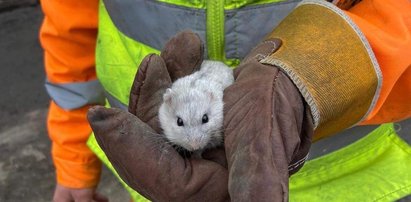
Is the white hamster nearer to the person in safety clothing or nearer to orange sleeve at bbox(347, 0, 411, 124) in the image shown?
the person in safety clothing

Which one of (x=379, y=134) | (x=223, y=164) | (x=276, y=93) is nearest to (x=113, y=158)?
(x=223, y=164)

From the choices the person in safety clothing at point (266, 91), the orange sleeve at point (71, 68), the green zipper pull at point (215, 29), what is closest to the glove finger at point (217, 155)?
the person in safety clothing at point (266, 91)

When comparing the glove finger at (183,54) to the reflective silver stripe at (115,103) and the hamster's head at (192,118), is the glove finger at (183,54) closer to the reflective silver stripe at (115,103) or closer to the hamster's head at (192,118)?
the hamster's head at (192,118)

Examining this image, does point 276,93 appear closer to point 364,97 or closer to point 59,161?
point 364,97

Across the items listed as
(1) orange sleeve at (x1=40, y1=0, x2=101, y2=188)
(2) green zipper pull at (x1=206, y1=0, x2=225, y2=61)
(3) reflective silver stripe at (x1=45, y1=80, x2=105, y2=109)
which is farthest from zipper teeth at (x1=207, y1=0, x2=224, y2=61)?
(3) reflective silver stripe at (x1=45, y1=80, x2=105, y2=109)

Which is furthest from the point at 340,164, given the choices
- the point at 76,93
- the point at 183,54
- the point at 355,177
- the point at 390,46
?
the point at 76,93
